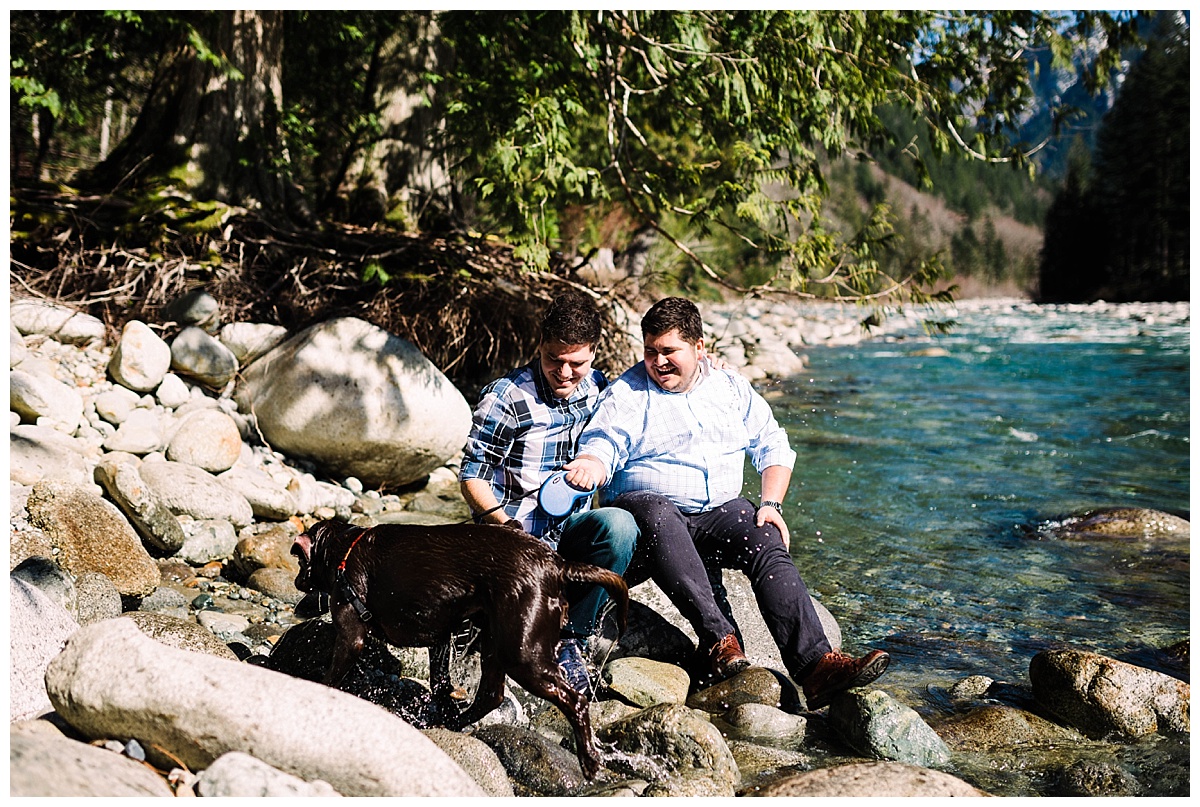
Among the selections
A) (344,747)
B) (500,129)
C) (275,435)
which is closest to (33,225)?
(275,435)

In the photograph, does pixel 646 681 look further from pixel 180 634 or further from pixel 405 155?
pixel 405 155

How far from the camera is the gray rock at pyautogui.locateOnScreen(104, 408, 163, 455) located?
705 centimetres

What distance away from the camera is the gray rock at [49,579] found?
4301mm

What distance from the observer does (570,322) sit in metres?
4.09

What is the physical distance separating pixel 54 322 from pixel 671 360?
6286 mm

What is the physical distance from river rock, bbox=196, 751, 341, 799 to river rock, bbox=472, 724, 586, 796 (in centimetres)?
92

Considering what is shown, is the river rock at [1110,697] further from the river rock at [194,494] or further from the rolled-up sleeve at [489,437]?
the river rock at [194,494]

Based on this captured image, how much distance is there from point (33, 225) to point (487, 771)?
779 cm

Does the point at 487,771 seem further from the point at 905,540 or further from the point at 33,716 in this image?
the point at 905,540

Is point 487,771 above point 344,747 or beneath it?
beneath

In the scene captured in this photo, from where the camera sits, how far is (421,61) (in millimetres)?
11156

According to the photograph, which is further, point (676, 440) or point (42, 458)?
point (42, 458)

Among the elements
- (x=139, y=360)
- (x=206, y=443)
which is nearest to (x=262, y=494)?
(x=206, y=443)

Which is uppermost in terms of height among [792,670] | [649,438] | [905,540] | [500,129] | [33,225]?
[500,129]
